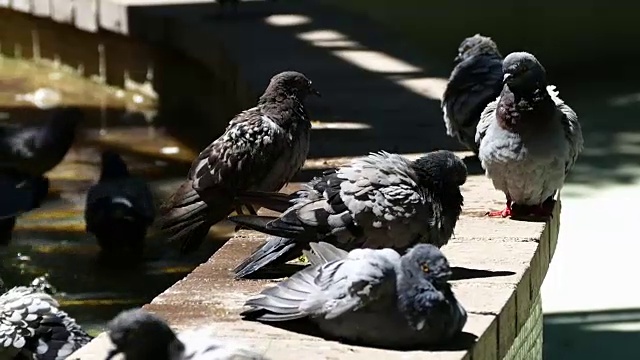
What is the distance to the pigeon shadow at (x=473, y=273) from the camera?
5.15 meters

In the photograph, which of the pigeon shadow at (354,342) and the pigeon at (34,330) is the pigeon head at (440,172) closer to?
the pigeon shadow at (354,342)

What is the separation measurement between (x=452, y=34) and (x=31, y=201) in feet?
19.6

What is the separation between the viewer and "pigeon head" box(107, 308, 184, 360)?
388 cm

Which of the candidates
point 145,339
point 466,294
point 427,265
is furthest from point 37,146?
point 145,339

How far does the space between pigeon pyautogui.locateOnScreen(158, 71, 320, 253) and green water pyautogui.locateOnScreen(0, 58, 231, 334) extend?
94cm

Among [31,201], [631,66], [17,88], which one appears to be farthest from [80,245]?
[631,66]

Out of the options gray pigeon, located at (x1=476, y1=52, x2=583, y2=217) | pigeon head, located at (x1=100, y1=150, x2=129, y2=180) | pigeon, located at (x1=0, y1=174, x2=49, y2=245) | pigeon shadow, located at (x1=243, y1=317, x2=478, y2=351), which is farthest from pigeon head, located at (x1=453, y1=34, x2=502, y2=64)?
pigeon shadow, located at (x1=243, y1=317, x2=478, y2=351)

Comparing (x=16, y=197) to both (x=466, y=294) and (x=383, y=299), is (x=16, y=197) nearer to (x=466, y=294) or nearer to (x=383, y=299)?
(x=466, y=294)

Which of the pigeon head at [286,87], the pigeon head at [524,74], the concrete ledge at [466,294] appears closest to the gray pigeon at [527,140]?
the pigeon head at [524,74]

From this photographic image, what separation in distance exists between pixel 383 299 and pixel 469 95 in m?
3.00

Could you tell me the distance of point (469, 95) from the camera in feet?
23.3

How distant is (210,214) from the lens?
6262 mm

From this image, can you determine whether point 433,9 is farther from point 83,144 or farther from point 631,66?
point 83,144

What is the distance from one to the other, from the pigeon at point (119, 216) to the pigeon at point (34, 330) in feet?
7.83
